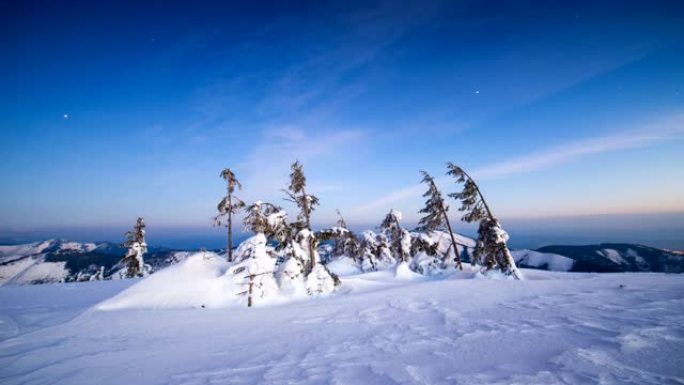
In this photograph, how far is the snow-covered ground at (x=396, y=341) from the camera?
4.72m

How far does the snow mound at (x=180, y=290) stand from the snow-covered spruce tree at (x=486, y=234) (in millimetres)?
A: 16952

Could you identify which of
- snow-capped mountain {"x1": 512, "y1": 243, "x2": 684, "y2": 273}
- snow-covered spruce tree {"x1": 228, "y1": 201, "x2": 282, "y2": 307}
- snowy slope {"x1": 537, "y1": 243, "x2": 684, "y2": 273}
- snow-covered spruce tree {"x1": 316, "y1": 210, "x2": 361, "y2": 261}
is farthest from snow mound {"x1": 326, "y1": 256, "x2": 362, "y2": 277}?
snowy slope {"x1": 537, "y1": 243, "x2": 684, "y2": 273}

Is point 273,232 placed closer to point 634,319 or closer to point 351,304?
point 351,304

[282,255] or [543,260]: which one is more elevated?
[282,255]

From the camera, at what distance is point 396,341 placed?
6805mm

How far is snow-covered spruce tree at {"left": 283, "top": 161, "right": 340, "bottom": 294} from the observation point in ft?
60.3

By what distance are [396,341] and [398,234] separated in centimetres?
2258

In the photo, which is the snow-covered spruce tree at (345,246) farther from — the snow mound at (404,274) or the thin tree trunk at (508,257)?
the thin tree trunk at (508,257)

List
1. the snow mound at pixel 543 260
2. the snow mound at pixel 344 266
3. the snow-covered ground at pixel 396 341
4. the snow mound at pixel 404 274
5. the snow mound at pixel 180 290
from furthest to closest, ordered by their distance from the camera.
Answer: the snow mound at pixel 543 260
the snow mound at pixel 344 266
the snow mound at pixel 404 274
the snow mound at pixel 180 290
the snow-covered ground at pixel 396 341

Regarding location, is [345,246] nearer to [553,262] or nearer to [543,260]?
[553,262]

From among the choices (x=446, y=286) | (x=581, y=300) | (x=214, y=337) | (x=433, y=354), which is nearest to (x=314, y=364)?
(x=433, y=354)

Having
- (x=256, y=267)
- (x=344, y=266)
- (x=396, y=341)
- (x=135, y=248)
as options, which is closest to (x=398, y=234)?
(x=344, y=266)

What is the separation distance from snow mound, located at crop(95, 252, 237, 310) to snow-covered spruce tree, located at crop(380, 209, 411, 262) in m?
16.2

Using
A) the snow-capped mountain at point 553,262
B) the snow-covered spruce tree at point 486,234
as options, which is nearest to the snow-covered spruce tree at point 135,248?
the snow-covered spruce tree at point 486,234
